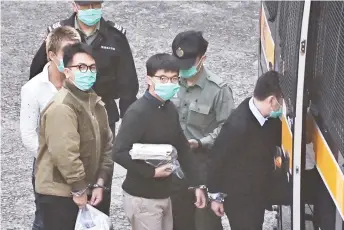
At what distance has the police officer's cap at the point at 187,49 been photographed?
422 cm

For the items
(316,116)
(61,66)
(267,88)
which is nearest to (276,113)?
(267,88)

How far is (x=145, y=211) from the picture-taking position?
401 cm

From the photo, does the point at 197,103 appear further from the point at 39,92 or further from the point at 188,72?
the point at 39,92

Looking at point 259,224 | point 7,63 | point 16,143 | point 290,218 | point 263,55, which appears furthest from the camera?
point 7,63

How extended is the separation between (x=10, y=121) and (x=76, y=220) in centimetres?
287

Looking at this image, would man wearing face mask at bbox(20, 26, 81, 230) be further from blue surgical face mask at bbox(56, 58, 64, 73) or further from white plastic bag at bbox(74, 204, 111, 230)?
white plastic bag at bbox(74, 204, 111, 230)

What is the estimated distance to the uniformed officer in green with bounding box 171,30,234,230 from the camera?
4234 mm

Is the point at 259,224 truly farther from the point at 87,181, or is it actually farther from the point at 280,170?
the point at 87,181

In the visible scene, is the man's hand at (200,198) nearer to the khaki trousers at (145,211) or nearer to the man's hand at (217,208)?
the man's hand at (217,208)

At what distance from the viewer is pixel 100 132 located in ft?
13.3

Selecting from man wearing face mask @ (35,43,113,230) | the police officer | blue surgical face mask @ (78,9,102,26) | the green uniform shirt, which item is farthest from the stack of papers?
blue surgical face mask @ (78,9,102,26)

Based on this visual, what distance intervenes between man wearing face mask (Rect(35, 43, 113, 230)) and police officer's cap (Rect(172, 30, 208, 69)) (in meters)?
0.50

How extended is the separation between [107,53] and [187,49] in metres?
0.76

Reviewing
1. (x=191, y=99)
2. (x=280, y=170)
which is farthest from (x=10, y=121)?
(x=280, y=170)
